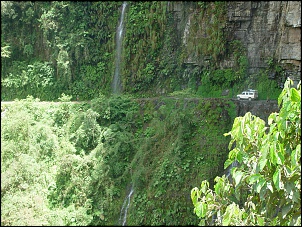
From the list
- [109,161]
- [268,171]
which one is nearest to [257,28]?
[109,161]

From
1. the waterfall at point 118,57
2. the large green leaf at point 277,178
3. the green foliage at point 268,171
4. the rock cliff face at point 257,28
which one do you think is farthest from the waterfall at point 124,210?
the large green leaf at point 277,178

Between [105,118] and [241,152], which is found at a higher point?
[241,152]

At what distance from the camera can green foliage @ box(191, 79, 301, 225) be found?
301cm

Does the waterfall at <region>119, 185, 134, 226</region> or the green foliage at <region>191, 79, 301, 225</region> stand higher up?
the green foliage at <region>191, 79, 301, 225</region>

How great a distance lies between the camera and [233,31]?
15.2 m

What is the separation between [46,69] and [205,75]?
27.4ft

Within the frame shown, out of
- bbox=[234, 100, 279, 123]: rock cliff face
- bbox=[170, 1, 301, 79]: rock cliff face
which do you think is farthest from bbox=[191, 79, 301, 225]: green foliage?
bbox=[170, 1, 301, 79]: rock cliff face

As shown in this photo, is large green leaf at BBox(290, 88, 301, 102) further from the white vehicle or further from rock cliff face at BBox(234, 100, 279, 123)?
the white vehicle

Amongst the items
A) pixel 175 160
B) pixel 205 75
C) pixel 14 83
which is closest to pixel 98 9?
pixel 14 83

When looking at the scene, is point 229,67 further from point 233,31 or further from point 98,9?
point 98,9

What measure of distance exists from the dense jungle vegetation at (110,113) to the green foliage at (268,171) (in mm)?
3880

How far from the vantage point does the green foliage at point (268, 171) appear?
3.01m

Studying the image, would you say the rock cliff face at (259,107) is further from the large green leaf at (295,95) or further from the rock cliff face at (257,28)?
the large green leaf at (295,95)

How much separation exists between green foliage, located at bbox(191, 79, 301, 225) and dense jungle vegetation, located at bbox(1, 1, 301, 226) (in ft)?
12.7
